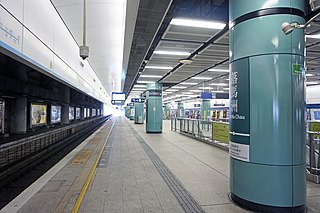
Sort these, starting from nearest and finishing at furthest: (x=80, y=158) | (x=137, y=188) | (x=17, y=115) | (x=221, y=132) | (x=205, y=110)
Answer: (x=137, y=188) → (x=80, y=158) → (x=17, y=115) → (x=221, y=132) → (x=205, y=110)

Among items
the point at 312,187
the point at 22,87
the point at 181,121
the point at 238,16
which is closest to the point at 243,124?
the point at 238,16

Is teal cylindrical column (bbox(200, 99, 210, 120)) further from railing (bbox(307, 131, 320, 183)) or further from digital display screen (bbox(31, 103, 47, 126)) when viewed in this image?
railing (bbox(307, 131, 320, 183))

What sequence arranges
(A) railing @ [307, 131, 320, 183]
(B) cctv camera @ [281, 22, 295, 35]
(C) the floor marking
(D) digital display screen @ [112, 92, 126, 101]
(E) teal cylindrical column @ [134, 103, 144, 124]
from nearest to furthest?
(B) cctv camera @ [281, 22, 295, 35]
(C) the floor marking
(A) railing @ [307, 131, 320, 183]
(D) digital display screen @ [112, 92, 126, 101]
(E) teal cylindrical column @ [134, 103, 144, 124]

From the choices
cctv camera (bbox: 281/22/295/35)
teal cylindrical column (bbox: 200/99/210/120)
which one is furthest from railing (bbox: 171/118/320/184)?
teal cylindrical column (bbox: 200/99/210/120)

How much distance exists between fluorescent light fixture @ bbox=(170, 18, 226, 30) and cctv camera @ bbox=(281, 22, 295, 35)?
2.60 metres

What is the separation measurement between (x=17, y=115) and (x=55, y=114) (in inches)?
188

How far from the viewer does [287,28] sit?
2.73m

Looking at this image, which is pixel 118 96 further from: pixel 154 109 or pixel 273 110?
pixel 273 110

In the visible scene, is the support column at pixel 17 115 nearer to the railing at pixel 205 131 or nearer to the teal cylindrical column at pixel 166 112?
the railing at pixel 205 131

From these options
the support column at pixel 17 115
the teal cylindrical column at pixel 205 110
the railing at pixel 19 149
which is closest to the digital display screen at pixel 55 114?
the railing at pixel 19 149

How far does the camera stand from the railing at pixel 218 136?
14.5 feet

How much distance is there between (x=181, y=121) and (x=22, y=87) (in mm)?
8619

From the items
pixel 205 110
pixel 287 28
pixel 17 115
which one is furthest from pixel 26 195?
pixel 205 110

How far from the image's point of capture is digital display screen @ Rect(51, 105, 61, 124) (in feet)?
38.3
